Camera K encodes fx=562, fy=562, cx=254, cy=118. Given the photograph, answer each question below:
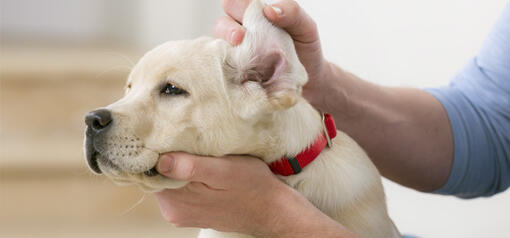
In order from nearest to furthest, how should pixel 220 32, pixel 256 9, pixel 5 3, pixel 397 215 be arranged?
pixel 256 9, pixel 220 32, pixel 397 215, pixel 5 3

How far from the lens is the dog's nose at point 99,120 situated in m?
0.92

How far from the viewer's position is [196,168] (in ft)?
3.13

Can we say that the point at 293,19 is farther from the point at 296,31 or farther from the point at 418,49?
the point at 418,49

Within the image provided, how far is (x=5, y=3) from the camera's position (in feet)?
11.1

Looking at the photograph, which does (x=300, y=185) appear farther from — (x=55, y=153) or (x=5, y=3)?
(x=5, y=3)

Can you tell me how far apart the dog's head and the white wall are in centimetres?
112

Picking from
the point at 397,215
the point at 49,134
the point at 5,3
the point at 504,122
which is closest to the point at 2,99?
the point at 49,134

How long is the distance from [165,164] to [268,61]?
256 mm

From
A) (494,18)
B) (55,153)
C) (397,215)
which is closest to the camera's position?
(494,18)

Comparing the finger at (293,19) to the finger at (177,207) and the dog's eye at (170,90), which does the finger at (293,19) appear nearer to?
the dog's eye at (170,90)

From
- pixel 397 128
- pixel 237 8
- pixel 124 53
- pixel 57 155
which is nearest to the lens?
pixel 237 8

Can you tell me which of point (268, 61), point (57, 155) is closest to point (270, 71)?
point (268, 61)

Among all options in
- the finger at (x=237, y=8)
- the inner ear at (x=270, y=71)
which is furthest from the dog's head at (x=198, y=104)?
the finger at (x=237, y=8)

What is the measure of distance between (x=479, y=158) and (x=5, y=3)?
294 cm
